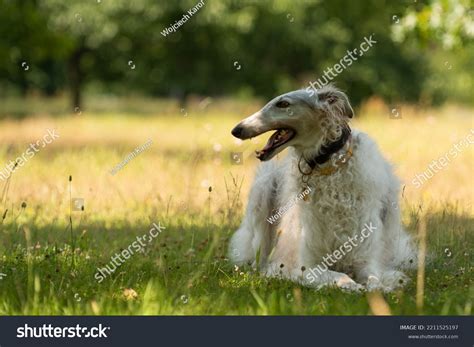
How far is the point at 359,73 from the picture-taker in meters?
40.7

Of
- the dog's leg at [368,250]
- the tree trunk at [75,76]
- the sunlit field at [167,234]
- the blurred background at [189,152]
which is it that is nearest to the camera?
the sunlit field at [167,234]

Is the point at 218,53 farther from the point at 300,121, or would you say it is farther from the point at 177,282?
the point at 177,282

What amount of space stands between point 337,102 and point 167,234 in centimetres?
272

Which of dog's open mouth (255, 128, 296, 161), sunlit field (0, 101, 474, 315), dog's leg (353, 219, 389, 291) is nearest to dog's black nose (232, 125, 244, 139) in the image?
dog's open mouth (255, 128, 296, 161)

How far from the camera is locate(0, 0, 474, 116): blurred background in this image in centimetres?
3139

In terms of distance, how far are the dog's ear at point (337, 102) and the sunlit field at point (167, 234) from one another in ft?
4.19

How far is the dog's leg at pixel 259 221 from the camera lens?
737cm

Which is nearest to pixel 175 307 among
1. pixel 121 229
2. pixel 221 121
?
pixel 121 229

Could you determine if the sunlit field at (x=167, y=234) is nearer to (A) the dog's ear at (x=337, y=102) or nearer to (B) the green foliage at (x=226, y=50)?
(A) the dog's ear at (x=337, y=102)

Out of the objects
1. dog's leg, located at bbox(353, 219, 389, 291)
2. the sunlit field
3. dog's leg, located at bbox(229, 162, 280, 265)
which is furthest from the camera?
dog's leg, located at bbox(229, 162, 280, 265)

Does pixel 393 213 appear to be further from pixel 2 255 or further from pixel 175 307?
pixel 2 255

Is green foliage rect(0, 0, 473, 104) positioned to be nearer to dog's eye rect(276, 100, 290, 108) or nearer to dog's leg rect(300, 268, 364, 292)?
dog's eye rect(276, 100, 290, 108)

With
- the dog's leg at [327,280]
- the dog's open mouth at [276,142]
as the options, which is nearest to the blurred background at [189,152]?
the dog's leg at [327,280]

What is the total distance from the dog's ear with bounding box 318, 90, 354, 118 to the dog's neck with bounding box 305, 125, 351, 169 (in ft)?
0.37
